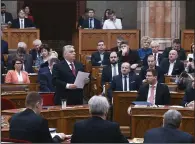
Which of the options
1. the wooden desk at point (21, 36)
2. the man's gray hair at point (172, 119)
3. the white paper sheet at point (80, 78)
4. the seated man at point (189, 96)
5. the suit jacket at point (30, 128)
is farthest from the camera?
the wooden desk at point (21, 36)

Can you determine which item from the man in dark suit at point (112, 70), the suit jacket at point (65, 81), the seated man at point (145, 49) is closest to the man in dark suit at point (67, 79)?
the suit jacket at point (65, 81)

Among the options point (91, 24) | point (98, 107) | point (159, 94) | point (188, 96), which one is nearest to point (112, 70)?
point (159, 94)

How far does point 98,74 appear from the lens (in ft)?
52.9

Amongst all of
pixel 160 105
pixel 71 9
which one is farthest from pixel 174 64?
pixel 71 9

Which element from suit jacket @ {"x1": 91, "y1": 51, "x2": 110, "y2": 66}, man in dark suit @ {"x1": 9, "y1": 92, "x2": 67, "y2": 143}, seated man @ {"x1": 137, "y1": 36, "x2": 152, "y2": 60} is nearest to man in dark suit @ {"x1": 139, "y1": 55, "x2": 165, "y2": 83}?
suit jacket @ {"x1": 91, "y1": 51, "x2": 110, "y2": 66}

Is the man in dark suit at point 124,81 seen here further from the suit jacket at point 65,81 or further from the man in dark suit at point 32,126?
the man in dark suit at point 32,126

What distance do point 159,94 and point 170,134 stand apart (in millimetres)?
4372

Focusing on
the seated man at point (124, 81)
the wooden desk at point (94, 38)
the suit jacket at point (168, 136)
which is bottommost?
the suit jacket at point (168, 136)

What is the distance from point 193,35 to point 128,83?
26.7 ft

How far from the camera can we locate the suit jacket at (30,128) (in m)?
8.02

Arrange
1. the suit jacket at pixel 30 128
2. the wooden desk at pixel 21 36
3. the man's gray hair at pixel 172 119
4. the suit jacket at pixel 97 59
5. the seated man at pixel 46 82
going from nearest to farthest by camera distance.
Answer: the man's gray hair at pixel 172 119, the suit jacket at pixel 30 128, the seated man at pixel 46 82, the suit jacket at pixel 97 59, the wooden desk at pixel 21 36

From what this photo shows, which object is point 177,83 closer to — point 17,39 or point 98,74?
point 98,74

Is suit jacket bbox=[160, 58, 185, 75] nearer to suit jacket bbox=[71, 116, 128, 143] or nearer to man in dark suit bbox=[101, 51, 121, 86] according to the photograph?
man in dark suit bbox=[101, 51, 121, 86]

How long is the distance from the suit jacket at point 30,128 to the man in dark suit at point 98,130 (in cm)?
35
